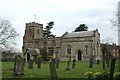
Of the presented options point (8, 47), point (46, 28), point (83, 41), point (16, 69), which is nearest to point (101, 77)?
point (16, 69)

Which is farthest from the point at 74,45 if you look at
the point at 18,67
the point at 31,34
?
the point at 18,67

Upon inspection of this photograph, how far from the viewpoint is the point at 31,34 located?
84.2 metres

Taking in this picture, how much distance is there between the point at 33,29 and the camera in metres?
84.9

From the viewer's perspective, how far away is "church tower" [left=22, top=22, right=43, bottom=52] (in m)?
82.7

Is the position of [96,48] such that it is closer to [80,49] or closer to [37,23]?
[80,49]

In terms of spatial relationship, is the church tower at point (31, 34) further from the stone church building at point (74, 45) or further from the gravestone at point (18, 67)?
the gravestone at point (18, 67)

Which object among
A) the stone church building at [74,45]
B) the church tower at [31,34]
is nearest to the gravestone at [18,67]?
the stone church building at [74,45]

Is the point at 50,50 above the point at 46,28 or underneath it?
underneath

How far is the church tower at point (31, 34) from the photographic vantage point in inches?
3255

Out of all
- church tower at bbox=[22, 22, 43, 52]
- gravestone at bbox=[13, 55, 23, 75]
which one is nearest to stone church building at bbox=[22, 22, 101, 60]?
church tower at bbox=[22, 22, 43, 52]

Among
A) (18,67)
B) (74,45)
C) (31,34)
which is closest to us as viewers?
(18,67)

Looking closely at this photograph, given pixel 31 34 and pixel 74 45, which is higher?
pixel 31 34

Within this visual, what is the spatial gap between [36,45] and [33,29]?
6384mm

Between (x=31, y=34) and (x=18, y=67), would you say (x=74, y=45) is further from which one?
(x=18, y=67)
